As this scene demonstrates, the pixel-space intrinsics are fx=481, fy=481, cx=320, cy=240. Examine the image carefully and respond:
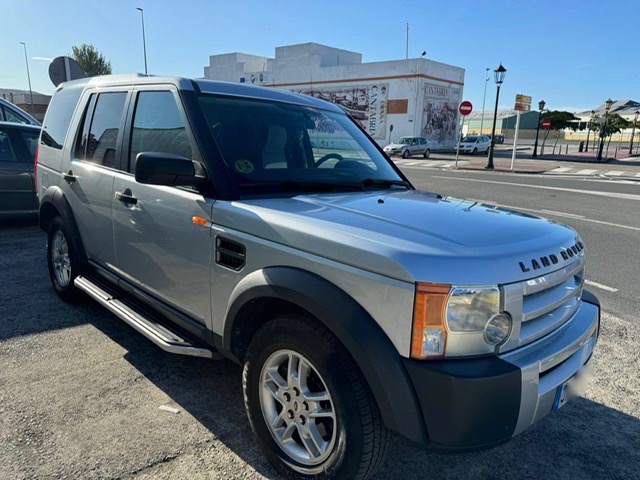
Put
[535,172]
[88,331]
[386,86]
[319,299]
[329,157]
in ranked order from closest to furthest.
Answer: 1. [319,299]
2. [329,157]
3. [88,331]
4. [535,172]
5. [386,86]

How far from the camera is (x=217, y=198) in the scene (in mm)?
2674

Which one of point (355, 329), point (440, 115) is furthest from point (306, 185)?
point (440, 115)

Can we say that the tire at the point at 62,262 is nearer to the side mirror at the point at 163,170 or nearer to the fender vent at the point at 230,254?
the side mirror at the point at 163,170

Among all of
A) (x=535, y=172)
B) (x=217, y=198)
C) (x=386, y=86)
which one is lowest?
(x=535, y=172)

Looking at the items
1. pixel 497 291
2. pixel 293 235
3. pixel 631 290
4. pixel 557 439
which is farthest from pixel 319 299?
pixel 631 290

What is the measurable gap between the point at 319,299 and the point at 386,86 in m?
43.1

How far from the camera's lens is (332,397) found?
209 centimetres

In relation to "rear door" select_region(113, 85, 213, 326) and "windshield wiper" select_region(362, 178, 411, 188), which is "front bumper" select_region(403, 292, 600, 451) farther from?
"windshield wiper" select_region(362, 178, 411, 188)

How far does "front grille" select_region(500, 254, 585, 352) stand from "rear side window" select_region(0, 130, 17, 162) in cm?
786

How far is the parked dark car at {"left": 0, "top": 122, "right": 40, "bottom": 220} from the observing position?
7.30m

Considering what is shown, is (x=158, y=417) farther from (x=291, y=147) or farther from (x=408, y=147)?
(x=408, y=147)

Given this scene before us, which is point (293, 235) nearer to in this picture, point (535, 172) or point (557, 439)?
point (557, 439)

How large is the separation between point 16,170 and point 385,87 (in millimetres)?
38762

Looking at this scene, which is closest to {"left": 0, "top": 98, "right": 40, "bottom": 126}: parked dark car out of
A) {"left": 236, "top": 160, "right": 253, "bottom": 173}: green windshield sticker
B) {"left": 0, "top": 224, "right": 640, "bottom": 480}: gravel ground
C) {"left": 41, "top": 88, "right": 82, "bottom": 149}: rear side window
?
{"left": 41, "top": 88, "right": 82, "bottom": 149}: rear side window
